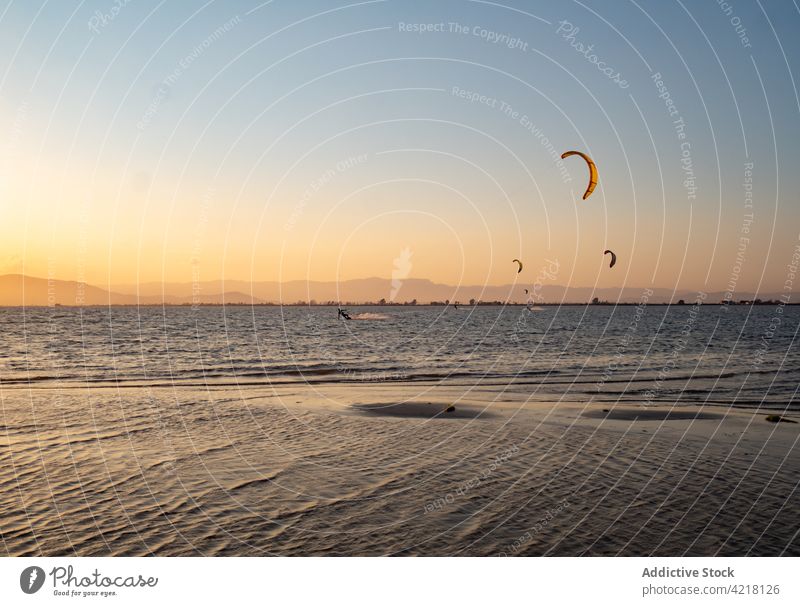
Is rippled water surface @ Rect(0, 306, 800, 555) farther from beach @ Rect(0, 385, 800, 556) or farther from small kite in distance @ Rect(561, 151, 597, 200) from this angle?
small kite in distance @ Rect(561, 151, 597, 200)

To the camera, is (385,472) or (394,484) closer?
(394,484)

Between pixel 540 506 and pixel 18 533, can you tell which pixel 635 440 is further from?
pixel 18 533

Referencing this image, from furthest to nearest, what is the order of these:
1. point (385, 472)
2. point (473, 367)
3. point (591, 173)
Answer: point (473, 367) → point (591, 173) → point (385, 472)

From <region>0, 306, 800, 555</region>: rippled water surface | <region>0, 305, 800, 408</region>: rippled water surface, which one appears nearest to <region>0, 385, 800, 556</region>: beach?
<region>0, 306, 800, 555</region>: rippled water surface

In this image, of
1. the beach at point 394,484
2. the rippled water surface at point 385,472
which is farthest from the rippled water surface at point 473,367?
the beach at point 394,484


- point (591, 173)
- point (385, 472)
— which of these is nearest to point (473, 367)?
point (591, 173)

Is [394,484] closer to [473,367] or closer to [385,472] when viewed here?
[385,472]

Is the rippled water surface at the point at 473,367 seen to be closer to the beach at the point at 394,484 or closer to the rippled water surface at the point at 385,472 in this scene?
the rippled water surface at the point at 385,472

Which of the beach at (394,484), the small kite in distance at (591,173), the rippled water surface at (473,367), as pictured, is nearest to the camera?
the beach at (394,484)

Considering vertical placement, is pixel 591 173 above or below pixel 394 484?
above

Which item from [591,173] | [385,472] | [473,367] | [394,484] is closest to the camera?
[394,484]

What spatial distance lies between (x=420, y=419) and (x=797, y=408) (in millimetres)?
18985

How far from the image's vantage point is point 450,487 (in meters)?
14.7
